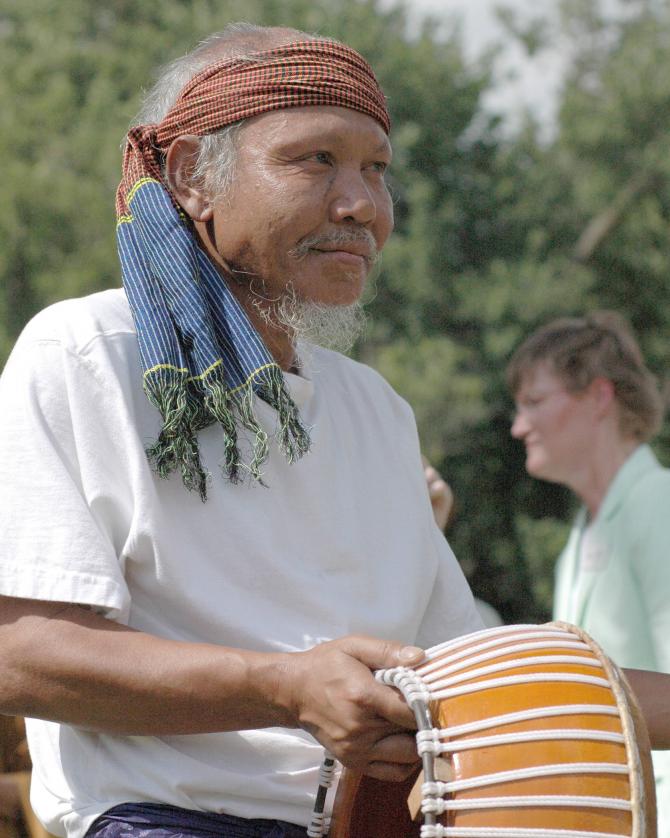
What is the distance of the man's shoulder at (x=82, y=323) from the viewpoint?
2.04 metres

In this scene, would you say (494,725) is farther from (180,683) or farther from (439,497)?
(439,497)

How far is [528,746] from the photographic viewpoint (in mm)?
1748

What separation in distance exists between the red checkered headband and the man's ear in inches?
0.8

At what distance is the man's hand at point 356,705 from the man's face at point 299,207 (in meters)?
0.77

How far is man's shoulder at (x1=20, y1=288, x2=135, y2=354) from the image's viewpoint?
6.68 feet

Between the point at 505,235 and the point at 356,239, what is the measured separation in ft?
43.1

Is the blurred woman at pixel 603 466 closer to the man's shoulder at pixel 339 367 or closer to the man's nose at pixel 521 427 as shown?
the man's nose at pixel 521 427

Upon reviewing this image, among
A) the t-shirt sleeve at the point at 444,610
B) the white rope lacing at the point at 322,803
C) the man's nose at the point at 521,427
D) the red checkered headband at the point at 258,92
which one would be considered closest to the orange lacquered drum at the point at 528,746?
the white rope lacing at the point at 322,803

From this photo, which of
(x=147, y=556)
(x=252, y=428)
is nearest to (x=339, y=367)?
(x=252, y=428)

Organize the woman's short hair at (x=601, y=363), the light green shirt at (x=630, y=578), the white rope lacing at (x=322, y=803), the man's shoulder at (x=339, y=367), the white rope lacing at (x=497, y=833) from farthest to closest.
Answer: the woman's short hair at (x=601, y=363) → the light green shirt at (x=630, y=578) → the man's shoulder at (x=339, y=367) → the white rope lacing at (x=322, y=803) → the white rope lacing at (x=497, y=833)

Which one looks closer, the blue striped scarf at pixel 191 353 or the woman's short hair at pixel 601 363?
the blue striped scarf at pixel 191 353

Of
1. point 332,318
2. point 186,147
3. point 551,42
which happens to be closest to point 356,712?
point 332,318

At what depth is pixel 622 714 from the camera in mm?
1773

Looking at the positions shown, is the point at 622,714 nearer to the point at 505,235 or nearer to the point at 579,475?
the point at 579,475
